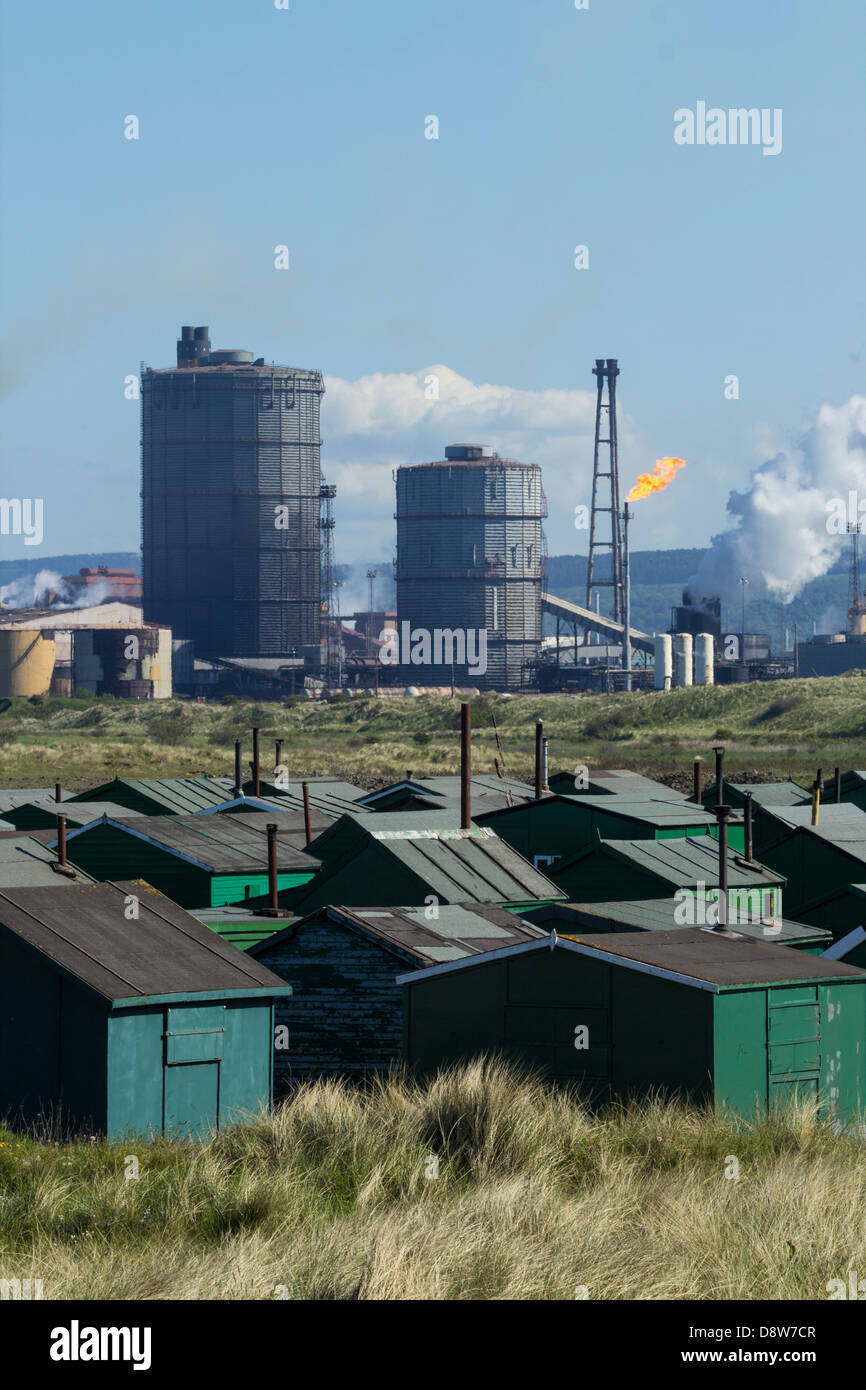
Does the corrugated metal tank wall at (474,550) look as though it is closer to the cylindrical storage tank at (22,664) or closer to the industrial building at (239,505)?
the industrial building at (239,505)

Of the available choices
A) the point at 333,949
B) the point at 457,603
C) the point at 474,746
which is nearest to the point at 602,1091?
the point at 333,949

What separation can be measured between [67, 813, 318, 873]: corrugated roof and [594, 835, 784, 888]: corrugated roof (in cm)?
476

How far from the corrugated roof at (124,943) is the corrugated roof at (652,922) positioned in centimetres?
570

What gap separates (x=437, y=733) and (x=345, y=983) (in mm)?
100355

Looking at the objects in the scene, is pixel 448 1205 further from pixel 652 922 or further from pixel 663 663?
pixel 663 663

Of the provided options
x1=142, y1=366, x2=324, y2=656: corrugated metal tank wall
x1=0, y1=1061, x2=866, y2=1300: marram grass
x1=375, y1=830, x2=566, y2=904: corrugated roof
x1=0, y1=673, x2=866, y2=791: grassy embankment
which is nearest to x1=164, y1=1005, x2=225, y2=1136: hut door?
x1=0, y1=1061, x2=866, y2=1300: marram grass

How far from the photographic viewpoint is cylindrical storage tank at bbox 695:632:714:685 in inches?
6220

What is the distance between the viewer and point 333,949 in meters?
21.2

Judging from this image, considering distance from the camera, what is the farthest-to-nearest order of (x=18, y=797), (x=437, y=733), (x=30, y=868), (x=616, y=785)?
(x=437, y=733) → (x=616, y=785) → (x=18, y=797) → (x=30, y=868)

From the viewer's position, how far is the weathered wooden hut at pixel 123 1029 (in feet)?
55.0

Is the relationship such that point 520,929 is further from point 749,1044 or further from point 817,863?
point 817,863

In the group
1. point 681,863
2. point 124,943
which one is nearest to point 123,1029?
point 124,943

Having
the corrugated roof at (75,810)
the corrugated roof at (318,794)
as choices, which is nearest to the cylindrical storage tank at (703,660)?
the corrugated roof at (318,794)

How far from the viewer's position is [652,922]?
77.6 ft
